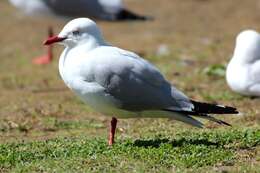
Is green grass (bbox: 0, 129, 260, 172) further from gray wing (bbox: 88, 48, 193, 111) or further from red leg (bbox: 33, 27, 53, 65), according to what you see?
red leg (bbox: 33, 27, 53, 65)

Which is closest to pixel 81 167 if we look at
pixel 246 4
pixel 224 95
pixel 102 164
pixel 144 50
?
pixel 102 164

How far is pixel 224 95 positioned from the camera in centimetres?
980

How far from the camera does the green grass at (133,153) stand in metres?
6.21

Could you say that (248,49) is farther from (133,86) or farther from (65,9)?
(65,9)

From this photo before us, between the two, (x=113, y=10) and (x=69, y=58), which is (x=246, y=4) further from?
(x=69, y=58)

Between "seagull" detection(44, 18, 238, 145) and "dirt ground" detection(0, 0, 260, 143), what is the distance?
123 centimetres

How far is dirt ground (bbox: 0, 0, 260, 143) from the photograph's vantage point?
28.6ft

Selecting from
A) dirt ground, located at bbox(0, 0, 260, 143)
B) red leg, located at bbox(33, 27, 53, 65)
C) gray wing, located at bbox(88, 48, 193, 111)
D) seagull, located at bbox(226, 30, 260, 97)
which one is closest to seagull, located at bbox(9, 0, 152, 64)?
red leg, located at bbox(33, 27, 53, 65)

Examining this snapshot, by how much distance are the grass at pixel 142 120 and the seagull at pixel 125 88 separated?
0.31m

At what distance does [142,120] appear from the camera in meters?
8.70

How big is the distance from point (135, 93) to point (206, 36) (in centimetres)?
819

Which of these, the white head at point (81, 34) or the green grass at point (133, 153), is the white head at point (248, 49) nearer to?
the green grass at point (133, 153)

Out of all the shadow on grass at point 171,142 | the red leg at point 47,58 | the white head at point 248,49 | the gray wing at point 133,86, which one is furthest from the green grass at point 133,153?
the red leg at point 47,58

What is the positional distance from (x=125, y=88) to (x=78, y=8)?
6.77 meters
